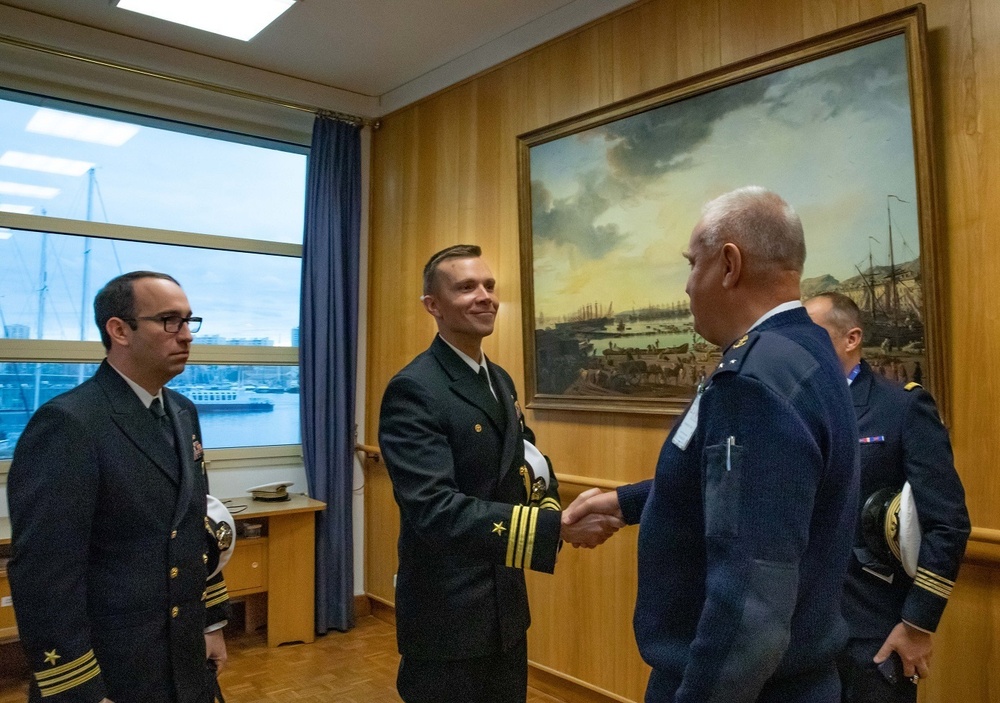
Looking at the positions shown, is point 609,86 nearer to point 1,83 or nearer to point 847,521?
point 847,521

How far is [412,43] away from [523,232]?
56.2 inches

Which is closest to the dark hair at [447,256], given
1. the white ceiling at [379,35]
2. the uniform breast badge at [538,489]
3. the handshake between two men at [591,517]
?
the uniform breast badge at [538,489]

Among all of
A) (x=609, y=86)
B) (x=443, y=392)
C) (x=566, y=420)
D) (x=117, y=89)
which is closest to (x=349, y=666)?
(x=566, y=420)

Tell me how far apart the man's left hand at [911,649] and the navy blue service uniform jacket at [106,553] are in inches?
68.8

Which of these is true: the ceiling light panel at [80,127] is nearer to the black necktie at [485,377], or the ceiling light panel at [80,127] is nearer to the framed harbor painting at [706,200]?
the framed harbor painting at [706,200]

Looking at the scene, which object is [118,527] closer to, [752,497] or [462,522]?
[462,522]

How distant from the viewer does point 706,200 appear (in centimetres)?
319

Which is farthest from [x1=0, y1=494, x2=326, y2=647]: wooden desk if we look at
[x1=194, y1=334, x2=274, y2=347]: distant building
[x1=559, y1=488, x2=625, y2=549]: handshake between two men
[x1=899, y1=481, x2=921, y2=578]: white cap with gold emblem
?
[x1=899, y1=481, x2=921, y2=578]: white cap with gold emblem

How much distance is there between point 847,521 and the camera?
1.23 metres

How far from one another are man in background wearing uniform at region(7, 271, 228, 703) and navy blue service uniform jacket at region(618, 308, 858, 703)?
1.20 m

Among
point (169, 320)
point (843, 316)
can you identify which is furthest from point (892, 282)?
point (169, 320)

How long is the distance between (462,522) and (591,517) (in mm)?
363

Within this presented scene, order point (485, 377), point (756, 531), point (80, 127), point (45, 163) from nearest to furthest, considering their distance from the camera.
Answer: point (756, 531), point (485, 377), point (45, 163), point (80, 127)

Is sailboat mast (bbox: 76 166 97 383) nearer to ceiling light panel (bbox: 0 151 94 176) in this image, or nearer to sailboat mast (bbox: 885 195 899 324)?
ceiling light panel (bbox: 0 151 94 176)
